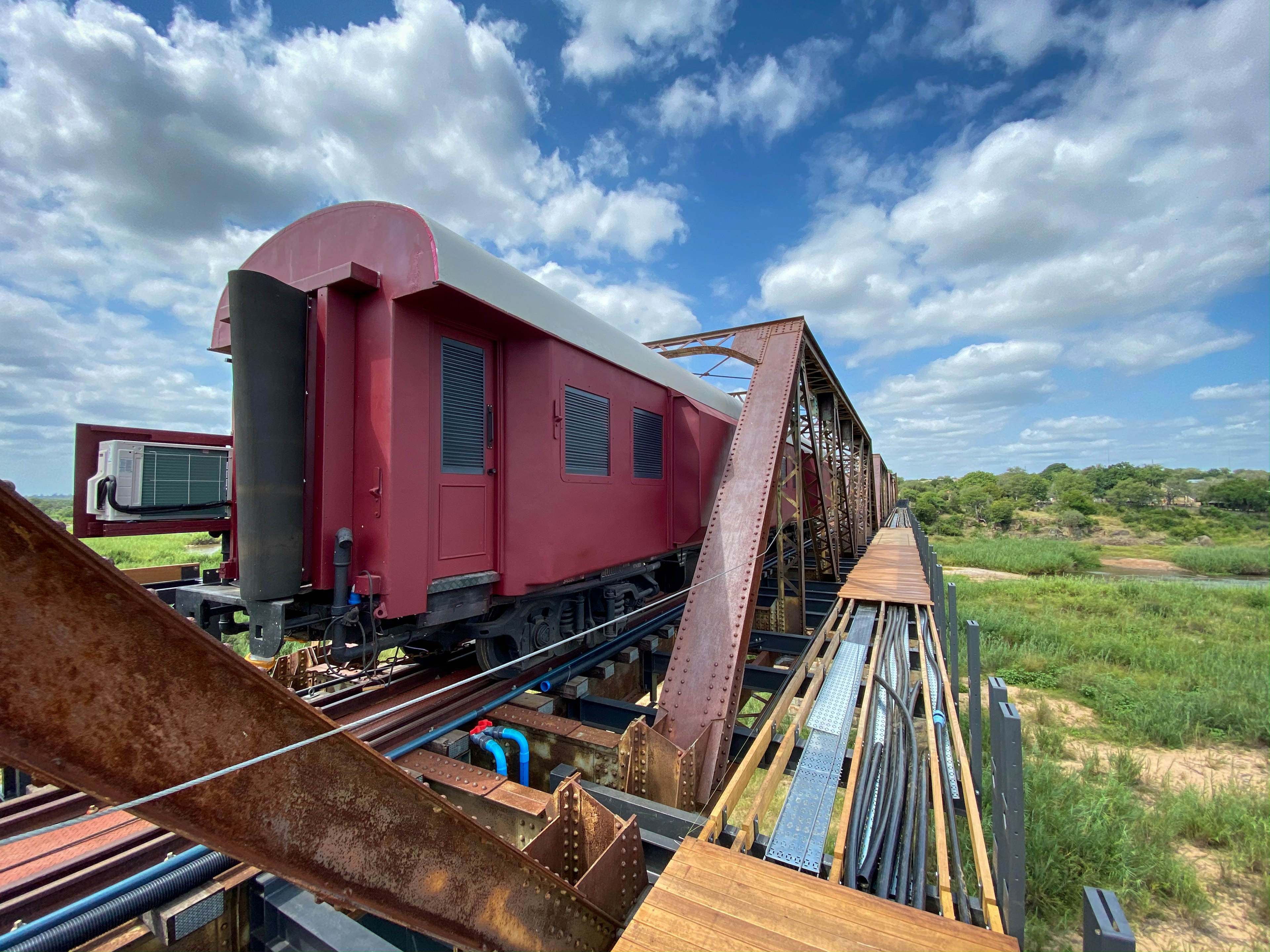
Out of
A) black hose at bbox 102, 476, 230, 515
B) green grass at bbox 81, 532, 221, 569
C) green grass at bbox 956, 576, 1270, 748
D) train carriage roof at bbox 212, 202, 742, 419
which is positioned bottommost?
green grass at bbox 956, 576, 1270, 748

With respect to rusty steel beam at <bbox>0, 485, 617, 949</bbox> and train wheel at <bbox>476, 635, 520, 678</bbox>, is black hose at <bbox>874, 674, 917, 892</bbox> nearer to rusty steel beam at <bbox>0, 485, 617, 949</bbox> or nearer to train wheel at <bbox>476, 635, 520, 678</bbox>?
rusty steel beam at <bbox>0, 485, 617, 949</bbox>

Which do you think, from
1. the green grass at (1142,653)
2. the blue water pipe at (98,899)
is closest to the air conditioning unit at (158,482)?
the blue water pipe at (98,899)

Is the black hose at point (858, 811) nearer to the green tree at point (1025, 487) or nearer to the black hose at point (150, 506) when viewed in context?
the black hose at point (150, 506)

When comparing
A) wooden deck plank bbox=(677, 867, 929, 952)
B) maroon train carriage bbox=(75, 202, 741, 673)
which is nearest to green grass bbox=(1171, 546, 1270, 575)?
maroon train carriage bbox=(75, 202, 741, 673)

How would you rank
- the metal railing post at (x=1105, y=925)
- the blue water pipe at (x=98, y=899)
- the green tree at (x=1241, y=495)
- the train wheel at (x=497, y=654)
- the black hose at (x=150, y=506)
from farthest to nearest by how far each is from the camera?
1. the green tree at (x=1241, y=495)
2. the train wheel at (x=497, y=654)
3. the black hose at (x=150, y=506)
4. the blue water pipe at (x=98, y=899)
5. the metal railing post at (x=1105, y=925)

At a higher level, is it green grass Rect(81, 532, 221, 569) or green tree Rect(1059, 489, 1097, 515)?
green tree Rect(1059, 489, 1097, 515)

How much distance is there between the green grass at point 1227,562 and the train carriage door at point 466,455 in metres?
41.8

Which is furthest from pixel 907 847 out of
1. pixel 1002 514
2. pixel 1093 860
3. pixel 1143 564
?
pixel 1002 514

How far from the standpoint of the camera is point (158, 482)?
3.68 metres

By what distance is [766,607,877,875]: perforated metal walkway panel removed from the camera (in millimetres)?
2475

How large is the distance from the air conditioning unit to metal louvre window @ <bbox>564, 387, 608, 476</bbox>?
2594 mm

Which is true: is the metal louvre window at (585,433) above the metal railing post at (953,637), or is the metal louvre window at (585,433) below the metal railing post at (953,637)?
above

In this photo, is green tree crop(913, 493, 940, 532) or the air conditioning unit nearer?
the air conditioning unit

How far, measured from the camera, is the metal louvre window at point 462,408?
4.16 m
